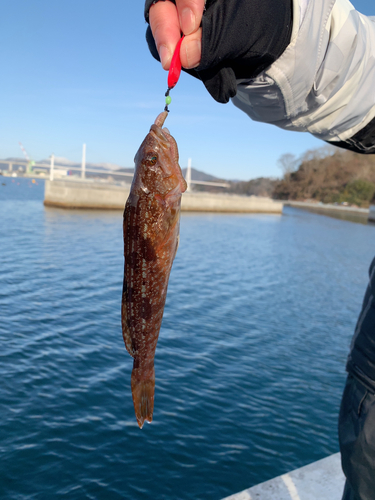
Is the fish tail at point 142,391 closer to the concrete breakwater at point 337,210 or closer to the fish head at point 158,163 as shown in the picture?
the fish head at point 158,163

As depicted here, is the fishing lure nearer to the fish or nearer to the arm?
the arm

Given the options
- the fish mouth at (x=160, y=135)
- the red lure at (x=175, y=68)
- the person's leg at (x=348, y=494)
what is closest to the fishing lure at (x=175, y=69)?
the red lure at (x=175, y=68)

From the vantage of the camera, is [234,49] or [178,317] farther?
[178,317]

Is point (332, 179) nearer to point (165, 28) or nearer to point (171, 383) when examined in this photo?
point (171, 383)

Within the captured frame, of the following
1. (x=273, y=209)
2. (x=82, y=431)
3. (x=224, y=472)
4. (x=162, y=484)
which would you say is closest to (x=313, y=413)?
(x=224, y=472)

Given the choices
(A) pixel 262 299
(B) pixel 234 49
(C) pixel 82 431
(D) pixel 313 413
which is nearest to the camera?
(B) pixel 234 49

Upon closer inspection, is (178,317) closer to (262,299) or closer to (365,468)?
(262,299)

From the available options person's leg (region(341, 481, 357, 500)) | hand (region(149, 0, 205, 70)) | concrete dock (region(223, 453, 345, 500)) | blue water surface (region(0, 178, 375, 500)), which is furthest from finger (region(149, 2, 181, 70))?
blue water surface (region(0, 178, 375, 500))
